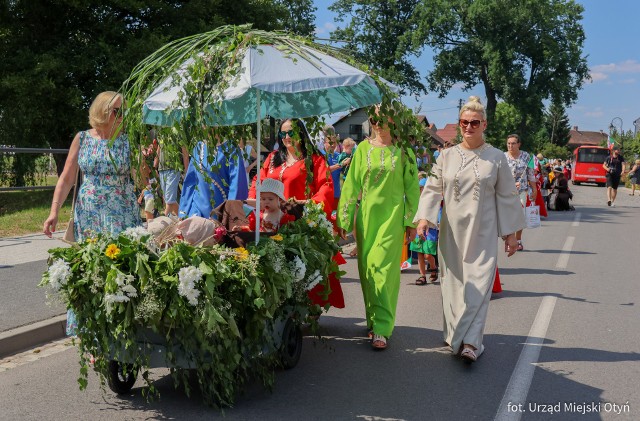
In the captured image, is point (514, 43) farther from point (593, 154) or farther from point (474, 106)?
point (474, 106)

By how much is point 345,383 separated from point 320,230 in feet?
3.69

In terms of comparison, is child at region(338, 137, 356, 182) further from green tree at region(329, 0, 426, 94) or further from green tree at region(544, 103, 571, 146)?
green tree at region(544, 103, 571, 146)

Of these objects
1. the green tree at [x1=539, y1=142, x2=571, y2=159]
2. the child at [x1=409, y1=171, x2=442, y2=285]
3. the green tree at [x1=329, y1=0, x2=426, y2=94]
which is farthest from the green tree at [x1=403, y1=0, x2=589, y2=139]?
the green tree at [x1=539, y1=142, x2=571, y2=159]

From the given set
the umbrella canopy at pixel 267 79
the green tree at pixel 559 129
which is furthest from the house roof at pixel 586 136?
the umbrella canopy at pixel 267 79

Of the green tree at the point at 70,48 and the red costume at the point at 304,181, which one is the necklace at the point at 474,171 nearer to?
the red costume at the point at 304,181

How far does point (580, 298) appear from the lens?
29.0ft

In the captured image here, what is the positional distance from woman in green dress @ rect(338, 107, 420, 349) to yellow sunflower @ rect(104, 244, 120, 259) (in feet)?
7.98

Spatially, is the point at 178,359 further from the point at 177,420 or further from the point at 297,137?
the point at 297,137

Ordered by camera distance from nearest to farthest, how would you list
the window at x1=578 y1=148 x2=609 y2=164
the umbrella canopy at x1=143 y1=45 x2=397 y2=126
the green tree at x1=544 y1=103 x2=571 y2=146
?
the umbrella canopy at x1=143 y1=45 x2=397 y2=126 < the window at x1=578 y1=148 x2=609 y2=164 < the green tree at x1=544 y1=103 x2=571 y2=146

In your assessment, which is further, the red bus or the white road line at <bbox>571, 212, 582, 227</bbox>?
the red bus

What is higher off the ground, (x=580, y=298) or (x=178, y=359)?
(x=178, y=359)

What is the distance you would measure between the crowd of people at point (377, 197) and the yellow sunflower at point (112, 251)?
0.90 meters

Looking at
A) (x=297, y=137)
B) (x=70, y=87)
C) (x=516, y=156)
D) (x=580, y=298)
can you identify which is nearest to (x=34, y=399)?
(x=297, y=137)

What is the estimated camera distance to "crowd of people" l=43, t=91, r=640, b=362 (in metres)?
5.66
